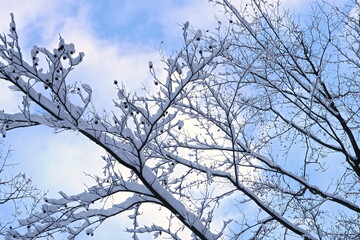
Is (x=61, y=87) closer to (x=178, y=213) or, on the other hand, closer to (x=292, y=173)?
(x=178, y=213)

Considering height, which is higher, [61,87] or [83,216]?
[61,87]

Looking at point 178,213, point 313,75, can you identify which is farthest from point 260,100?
point 178,213

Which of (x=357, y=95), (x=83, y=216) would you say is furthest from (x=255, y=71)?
(x=83, y=216)

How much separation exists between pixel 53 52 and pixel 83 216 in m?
1.83

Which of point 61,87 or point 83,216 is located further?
point 83,216

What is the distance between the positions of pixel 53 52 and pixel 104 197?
5.63 feet

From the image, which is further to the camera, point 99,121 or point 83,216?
point 83,216

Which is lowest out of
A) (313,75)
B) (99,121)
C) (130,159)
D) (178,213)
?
(178,213)

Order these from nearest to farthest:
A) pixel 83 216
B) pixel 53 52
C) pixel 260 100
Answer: pixel 53 52 < pixel 83 216 < pixel 260 100

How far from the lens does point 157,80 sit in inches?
166

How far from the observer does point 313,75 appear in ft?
26.0

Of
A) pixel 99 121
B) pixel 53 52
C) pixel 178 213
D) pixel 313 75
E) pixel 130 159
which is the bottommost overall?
pixel 178 213

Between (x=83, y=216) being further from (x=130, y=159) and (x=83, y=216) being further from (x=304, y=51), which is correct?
(x=304, y=51)

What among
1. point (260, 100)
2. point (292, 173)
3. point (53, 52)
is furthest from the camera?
point (260, 100)
